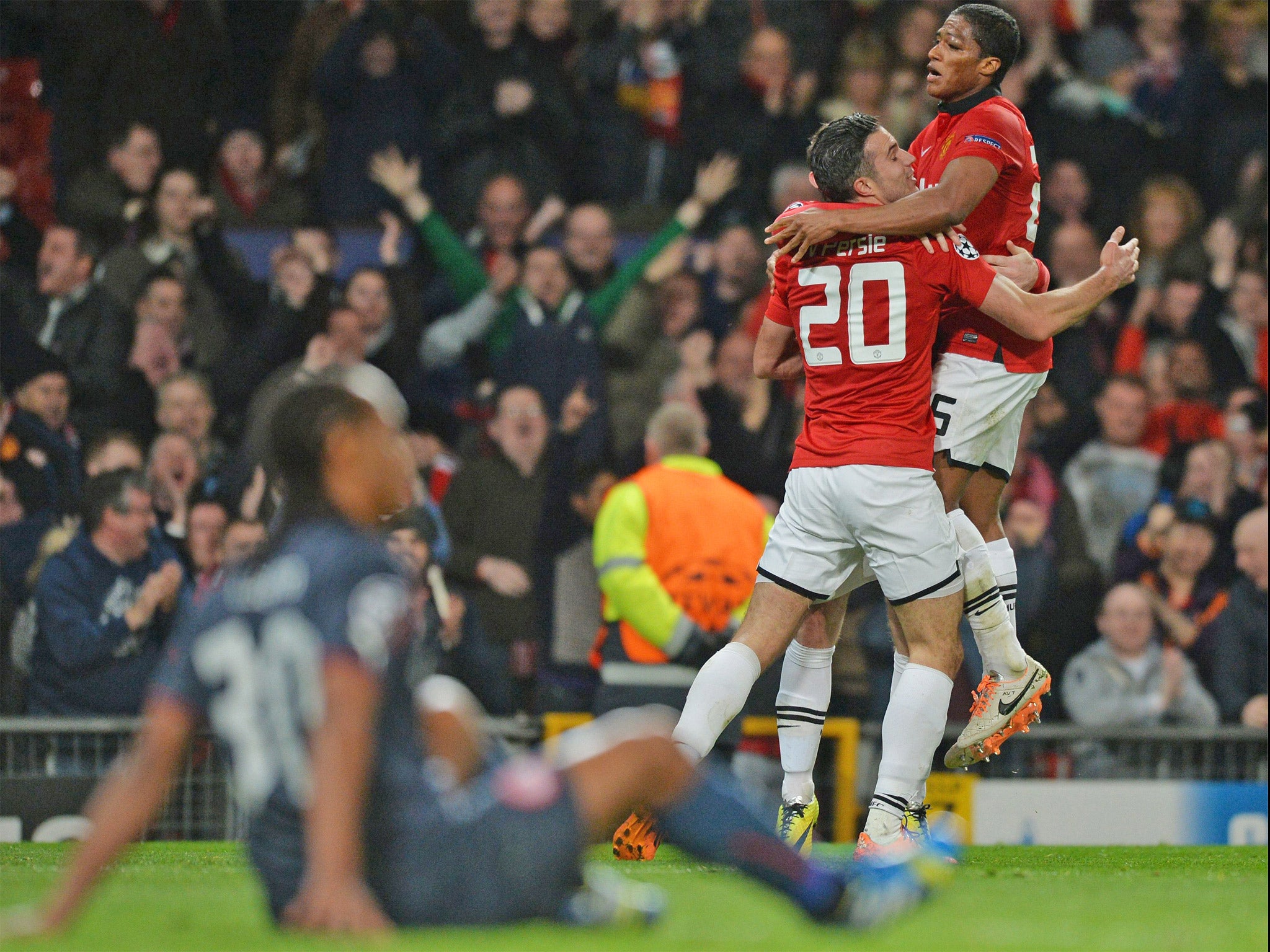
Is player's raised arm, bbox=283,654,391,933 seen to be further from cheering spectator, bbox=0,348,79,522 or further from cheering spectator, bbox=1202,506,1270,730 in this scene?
cheering spectator, bbox=1202,506,1270,730

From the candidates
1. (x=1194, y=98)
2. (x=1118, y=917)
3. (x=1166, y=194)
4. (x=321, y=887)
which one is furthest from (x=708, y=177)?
(x=321, y=887)

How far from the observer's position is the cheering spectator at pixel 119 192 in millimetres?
11922

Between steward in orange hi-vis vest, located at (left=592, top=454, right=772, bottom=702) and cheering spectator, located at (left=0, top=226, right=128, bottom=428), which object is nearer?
steward in orange hi-vis vest, located at (left=592, top=454, right=772, bottom=702)

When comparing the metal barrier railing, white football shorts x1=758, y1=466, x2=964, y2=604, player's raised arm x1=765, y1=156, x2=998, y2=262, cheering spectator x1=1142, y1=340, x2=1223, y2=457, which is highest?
player's raised arm x1=765, y1=156, x2=998, y2=262

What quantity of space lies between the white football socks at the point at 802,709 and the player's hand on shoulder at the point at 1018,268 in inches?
57.6

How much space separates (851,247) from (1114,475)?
577 cm

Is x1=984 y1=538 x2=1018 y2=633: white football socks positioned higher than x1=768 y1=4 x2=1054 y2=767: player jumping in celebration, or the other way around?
x1=768 y1=4 x2=1054 y2=767: player jumping in celebration

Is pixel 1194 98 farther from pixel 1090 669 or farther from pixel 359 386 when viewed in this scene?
pixel 359 386

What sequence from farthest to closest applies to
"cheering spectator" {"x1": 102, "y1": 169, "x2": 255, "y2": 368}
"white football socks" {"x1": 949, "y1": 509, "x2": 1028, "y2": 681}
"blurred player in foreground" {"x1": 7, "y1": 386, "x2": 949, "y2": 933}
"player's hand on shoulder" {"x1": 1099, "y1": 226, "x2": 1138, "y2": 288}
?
"cheering spectator" {"x1": 102, "y1": 169, "x2": 255, "y2": 368} → "white football socks" {"x1": 949, "y1": 509, "x2": 1028, "y2": 681} → "player's hand on shoulder" {"x1": 1099, "y1": 226, "x2": 1138, "y2": 288} → "blurred player in foreground" {"x1": 7, "y1": 386, "x2": 949, "y2": 933}

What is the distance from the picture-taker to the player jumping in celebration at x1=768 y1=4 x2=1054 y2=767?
677 centimetres

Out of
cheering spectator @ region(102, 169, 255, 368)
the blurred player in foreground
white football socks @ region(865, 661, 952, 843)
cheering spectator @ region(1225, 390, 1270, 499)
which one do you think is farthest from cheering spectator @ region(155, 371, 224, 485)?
the blurred player in foreground

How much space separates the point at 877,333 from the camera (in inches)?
248

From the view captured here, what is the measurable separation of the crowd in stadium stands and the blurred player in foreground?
5521 millimetres

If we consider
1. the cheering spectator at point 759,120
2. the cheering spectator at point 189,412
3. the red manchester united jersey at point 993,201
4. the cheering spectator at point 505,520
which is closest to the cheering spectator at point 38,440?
the cheering spectator at point 189,412
